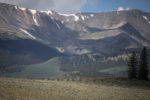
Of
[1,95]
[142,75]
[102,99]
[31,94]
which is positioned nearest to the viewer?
[1,95]

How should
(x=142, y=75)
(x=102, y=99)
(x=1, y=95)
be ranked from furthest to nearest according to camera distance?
1. (x=142, y=75)
2. (x=102, y=99)
3. (x=1, y=95)

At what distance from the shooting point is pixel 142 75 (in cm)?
6656

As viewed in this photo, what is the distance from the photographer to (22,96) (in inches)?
997

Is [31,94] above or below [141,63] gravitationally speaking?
below

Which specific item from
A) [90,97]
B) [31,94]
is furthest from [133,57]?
[31,94]

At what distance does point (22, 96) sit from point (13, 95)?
3.91 ft

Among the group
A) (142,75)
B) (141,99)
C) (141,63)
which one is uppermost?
(141,63)

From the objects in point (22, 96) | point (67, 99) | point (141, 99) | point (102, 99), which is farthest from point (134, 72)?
point (22, 96)

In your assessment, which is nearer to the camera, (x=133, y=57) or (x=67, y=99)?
(x=67, y=99)

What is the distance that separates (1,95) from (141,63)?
56238mm

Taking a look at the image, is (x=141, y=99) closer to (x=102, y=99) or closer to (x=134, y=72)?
(x=102, y=99)

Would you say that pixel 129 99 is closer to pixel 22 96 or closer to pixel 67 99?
pixel 67 99

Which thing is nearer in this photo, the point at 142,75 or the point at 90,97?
the point at 90,97

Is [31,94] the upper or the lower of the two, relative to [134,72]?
lower
